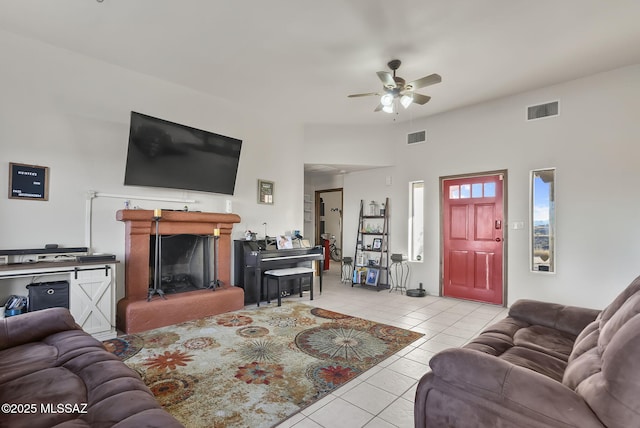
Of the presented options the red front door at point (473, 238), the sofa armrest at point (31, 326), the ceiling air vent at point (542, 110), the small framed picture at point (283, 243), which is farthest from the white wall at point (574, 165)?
the sofa armrest at point (31, 326)

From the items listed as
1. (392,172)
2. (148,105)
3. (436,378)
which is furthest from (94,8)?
(392,172)

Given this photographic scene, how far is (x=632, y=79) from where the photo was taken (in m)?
3.66

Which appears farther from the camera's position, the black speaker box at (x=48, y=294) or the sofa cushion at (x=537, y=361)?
the black speaker box at (x=48, y=294)

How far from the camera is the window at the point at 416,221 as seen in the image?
5535mm

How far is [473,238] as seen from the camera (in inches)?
193

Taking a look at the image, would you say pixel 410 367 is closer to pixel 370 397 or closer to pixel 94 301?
pixel 370 397

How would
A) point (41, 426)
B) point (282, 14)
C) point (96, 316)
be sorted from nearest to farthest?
point (41, 426) < point (282, 14) < point (96, 316)

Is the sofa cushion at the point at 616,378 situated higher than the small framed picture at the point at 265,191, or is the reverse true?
the small framed picture at the point at 265,191

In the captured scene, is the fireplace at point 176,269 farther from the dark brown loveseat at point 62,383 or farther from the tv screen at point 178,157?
the dark brown loveseat at point 62,383

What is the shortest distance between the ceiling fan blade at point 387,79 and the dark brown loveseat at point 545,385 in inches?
100

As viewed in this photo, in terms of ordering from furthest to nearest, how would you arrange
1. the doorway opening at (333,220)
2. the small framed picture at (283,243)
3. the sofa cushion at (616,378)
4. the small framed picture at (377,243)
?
1. the doorway opening at (333,220)
2. the small framed picture at (377,243)
3. the small framed picture at (283,243)
4. the sofa cushion at (616,378)

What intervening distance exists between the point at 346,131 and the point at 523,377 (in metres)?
5.17

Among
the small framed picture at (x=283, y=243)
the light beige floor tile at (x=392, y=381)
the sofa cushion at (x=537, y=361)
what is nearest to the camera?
the sofa cushion at (x=537, y=361)

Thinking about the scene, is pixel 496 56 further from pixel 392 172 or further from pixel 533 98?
pixel 392 172
